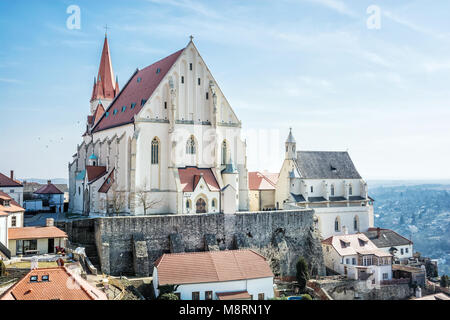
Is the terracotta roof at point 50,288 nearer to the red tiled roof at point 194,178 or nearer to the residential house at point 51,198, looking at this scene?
the red tiled roof at point 194,178

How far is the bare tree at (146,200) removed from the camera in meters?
45.1

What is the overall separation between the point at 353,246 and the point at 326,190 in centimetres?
1107

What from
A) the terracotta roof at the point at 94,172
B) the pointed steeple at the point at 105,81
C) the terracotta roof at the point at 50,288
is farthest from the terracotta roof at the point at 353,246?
the pointed steeple at the point at 105,81

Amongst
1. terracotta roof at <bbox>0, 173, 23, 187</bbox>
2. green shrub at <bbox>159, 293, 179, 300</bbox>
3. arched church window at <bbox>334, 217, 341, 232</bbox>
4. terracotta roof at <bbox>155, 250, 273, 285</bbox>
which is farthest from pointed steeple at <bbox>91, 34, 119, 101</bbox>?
green shrub at <bbox>159, 293, 179, 300</bbox>

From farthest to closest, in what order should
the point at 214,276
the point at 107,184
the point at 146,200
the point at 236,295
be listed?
the point at 107,184
the point at 146,200
the point at 214,276
the point at 236,295

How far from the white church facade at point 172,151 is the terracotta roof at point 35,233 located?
9.61 metres

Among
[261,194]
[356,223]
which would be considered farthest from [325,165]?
[261,194]

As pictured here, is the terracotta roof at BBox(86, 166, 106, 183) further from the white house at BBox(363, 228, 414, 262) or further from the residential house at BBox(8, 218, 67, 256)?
the white house at BBox(363, 228, 414, 262)

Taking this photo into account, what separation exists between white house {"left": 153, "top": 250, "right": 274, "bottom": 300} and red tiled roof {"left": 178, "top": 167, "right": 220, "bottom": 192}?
12810mm

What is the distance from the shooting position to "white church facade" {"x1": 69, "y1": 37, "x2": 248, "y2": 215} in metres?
45.5

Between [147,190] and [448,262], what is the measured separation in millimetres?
95746

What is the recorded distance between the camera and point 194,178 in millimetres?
46438

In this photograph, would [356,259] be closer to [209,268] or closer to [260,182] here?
[260,182]
